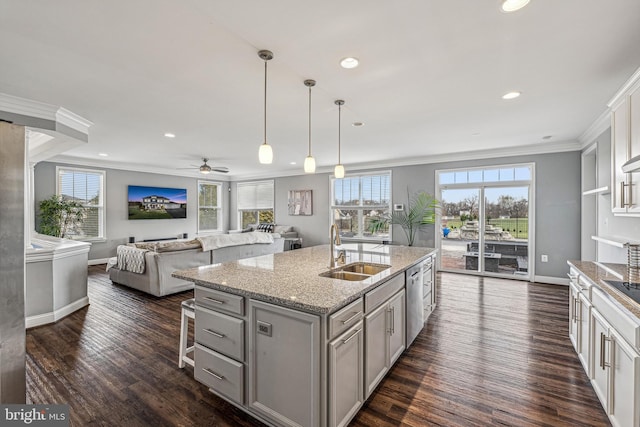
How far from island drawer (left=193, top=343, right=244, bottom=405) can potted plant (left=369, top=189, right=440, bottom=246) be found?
5.26 metres

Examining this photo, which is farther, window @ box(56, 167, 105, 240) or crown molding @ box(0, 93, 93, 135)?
window @ box(56, 167, 105, 240)

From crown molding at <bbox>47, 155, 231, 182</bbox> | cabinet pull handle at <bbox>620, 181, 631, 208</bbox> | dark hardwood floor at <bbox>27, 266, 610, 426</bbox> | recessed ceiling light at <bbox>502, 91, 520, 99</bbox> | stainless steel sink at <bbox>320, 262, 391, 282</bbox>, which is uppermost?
recessed ceiling light at <bbox>502, 91, 520, 99</bbox>

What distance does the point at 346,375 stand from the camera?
5.66 feet

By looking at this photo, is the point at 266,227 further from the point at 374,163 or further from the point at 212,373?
the point at 212,373

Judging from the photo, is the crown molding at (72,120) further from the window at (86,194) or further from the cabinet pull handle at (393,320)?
the cabinet pull handle at (393,320)

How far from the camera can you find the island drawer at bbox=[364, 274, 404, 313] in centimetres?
196

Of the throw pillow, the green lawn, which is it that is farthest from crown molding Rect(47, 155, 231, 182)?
the green lawn

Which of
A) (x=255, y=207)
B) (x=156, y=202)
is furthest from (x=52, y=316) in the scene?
(x=255, y=207)

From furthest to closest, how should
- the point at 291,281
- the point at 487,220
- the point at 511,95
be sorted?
the point at 487,220 < the point at 511,95 < the point at 291,281

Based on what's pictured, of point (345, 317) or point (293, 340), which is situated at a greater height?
point (345, 317)

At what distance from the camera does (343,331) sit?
5.55 ft

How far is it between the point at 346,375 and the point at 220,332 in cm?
87

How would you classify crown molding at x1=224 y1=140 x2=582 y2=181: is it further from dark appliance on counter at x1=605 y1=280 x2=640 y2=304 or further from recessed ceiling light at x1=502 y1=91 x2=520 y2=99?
dark appliance on counter at x1=605 y1=280 x2=640 y2=304

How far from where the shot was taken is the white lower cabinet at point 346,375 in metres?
1.58
